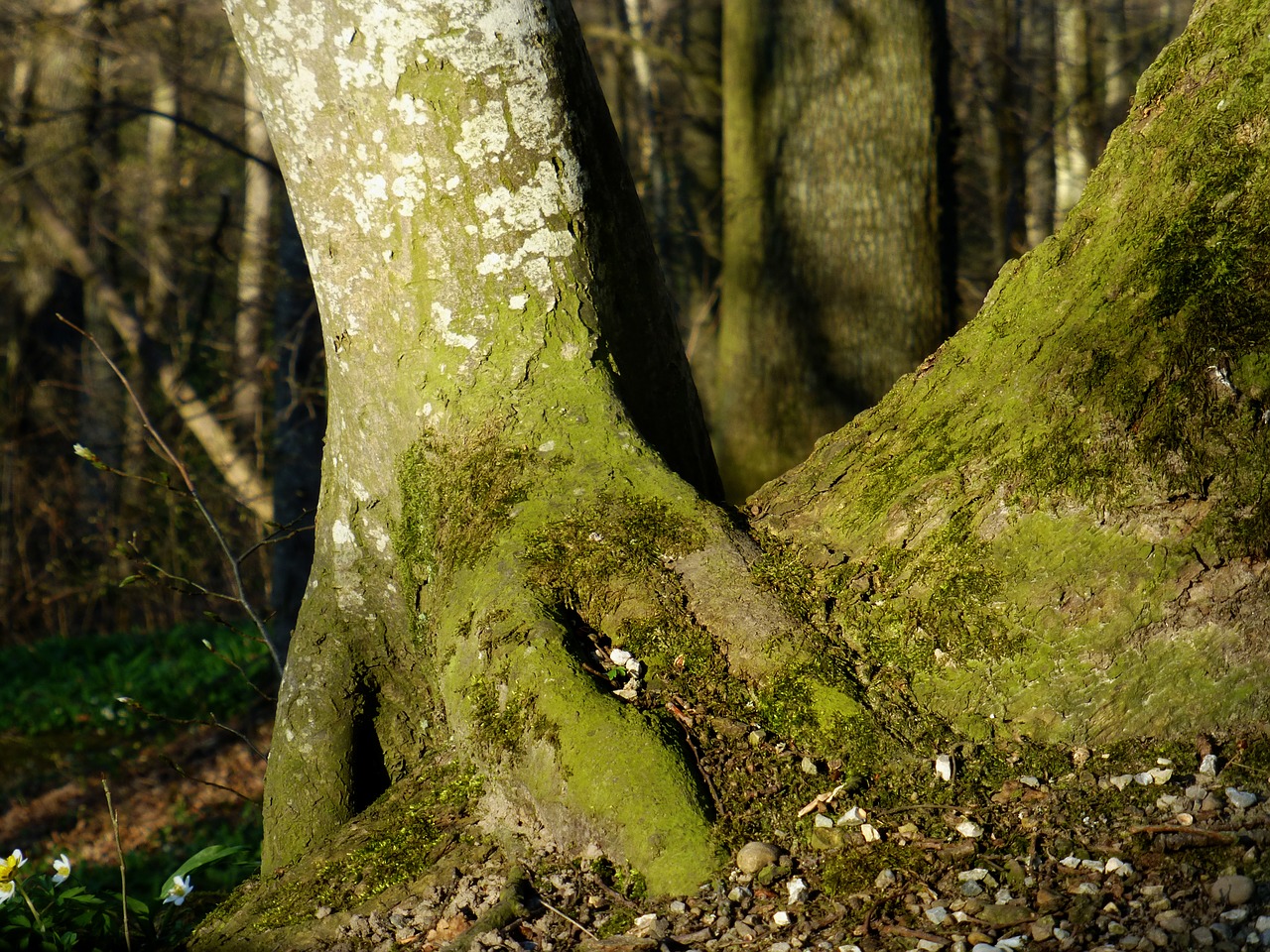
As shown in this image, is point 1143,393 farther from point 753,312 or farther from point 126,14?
point 126,14

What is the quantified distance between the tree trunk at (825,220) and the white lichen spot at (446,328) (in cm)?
335

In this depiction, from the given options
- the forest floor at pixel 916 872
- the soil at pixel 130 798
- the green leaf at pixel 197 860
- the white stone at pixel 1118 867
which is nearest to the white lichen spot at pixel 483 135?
the forest floor at pixel 916 872

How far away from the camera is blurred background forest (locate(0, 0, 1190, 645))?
5.44 meters

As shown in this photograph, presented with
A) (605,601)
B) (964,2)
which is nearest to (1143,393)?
(605,601)

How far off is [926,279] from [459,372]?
3.62 metres

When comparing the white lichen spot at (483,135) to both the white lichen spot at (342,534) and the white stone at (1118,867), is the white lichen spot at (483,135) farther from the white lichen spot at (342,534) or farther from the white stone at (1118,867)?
the white stone at (1118,867)

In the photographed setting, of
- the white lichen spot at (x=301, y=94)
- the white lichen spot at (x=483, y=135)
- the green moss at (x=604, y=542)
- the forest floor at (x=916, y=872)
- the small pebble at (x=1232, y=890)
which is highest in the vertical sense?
the white lichen spot at (x=301, y=94)

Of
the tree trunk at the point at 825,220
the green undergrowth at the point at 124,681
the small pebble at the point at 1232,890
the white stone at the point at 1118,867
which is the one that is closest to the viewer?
the small pebble at the point at 1232,890

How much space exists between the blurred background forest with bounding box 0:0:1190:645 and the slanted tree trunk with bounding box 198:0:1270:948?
1071 millimetres

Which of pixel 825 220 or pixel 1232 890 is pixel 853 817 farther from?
pixel 825 220

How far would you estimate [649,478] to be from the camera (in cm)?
249

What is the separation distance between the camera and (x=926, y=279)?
5.44 metres

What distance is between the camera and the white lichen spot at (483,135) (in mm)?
2463

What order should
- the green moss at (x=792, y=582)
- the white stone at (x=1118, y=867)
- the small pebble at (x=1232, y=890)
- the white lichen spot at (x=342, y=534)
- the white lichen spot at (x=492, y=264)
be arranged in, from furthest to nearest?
the white lichen spot at (x=342, y=534), the white lichen spot at (x=492, y=264), the green moss at (x=792, y=582), the white stone at (x=1118, y=867), the small pebble at (x=1232, y=890)
